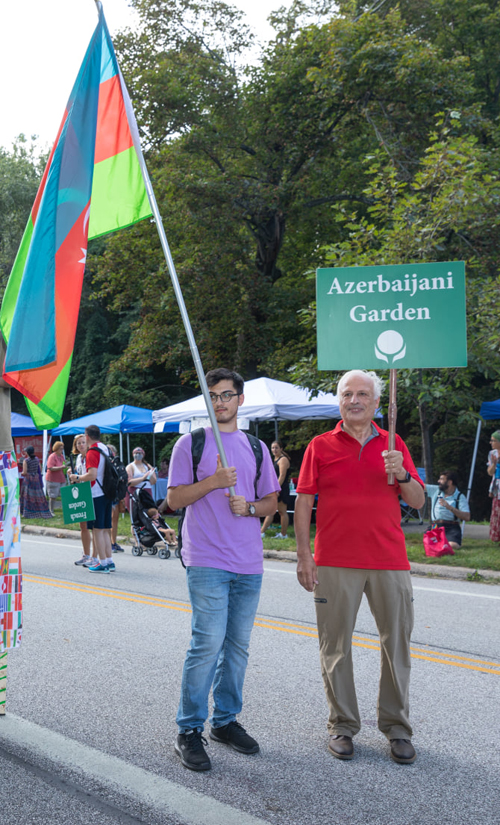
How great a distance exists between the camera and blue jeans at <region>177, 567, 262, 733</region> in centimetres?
394

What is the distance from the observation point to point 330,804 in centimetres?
344

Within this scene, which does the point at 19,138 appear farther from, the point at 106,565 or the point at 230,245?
the point at 106,565

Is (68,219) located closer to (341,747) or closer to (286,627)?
(341,747)

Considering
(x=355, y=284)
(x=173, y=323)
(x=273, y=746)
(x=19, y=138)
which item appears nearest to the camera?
(x=273, y=746)

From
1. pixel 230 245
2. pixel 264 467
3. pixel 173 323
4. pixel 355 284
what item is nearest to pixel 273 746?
pixel 264 467

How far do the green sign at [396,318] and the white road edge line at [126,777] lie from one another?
2.81m

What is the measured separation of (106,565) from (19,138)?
37.3m

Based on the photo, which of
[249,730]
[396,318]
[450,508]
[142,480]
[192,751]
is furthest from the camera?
[142,480]

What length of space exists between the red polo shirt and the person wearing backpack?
273 inches

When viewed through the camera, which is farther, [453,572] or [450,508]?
[450,508]

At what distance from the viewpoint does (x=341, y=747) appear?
13.1 feet

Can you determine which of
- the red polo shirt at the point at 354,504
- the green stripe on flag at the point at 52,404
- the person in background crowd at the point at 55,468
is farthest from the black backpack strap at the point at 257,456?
the person in background crowd at the point at 55,468

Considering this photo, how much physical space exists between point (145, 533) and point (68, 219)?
9499mm

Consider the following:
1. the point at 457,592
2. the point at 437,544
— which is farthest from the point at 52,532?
the point at 457,592
